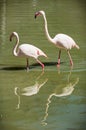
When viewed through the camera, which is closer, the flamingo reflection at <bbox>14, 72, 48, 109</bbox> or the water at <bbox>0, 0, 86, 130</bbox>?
the water at <bbox>0, 0, 86, 130</bbox>

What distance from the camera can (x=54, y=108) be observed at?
678 centimetres

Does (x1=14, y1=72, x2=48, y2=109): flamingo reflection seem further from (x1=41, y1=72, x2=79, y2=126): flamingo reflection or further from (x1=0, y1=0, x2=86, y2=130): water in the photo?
(x1=41, y1=72, x2=79, y2=126): flamingo reflection

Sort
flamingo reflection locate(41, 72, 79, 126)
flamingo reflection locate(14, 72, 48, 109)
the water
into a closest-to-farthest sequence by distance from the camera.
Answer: the water, flamingo reflection locate(41, 72, 79, 126), flamingo reflection locate(14, 72, 48, 109)

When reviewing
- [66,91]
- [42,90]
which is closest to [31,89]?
[42,90]

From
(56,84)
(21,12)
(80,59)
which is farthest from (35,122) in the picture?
(21,12)

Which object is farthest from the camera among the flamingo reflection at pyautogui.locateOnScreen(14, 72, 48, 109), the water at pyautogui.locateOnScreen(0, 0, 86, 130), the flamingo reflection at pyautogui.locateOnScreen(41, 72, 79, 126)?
the flamingo reflection at pyautogui.locateOnScreen(14, 72, 48, 109)

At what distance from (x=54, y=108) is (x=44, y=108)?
0.14m

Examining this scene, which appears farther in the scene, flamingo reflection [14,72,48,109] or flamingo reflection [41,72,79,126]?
flamingo reflection [14,72,48,109]

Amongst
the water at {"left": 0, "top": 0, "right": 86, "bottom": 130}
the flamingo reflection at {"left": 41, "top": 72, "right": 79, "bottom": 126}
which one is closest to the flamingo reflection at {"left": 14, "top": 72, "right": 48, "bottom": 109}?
the water at {"left": 0, "top": 0, "right": 86, "bottom": 130}

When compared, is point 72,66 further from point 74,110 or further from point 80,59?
point 74,110

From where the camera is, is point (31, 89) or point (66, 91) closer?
point (66, 91)

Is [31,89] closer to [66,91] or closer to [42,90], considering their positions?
[42,90]

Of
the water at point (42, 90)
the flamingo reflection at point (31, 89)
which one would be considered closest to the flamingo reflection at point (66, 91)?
the water at point (42, 90)

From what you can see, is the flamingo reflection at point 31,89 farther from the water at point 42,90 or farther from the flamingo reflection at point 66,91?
the flamingo reflection at point 66,91
